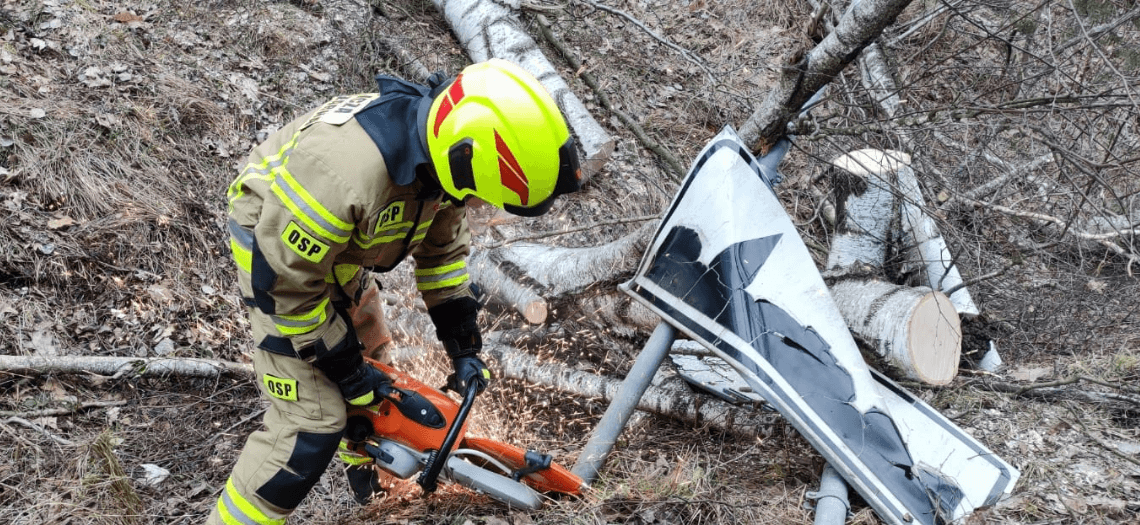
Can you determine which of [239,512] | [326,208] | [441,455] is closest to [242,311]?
[239,512]

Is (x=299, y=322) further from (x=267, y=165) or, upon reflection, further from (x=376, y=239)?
(x=267, y=165)

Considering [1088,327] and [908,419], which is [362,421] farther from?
[1088,327]

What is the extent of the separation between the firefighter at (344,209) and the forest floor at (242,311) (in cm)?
61

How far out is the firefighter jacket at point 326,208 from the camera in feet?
7.36

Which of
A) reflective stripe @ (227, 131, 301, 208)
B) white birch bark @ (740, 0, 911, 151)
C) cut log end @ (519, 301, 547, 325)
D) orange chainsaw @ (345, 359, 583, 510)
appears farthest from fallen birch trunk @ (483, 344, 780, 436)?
reflective stripe @ (227, 131, 301, 208)

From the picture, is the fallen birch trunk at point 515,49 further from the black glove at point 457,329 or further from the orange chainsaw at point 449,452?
the orange chainsaw at point 449,452

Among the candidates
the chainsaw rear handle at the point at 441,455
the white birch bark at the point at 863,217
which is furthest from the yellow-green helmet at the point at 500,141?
the white birch bark at the point at 863,217

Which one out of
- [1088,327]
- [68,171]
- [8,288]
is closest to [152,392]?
[8,288]

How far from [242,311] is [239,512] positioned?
192 centimetres

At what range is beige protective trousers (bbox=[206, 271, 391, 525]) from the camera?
2.64 metres

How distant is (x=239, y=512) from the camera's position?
2662mm

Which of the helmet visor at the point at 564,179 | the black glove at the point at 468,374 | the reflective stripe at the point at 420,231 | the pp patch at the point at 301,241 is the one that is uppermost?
the helmet visor at the point at 564,179

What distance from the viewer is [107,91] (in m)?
4.80

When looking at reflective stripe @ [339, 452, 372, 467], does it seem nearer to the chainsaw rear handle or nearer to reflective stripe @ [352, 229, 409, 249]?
the chainsaw rear handle
